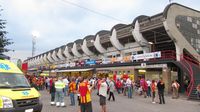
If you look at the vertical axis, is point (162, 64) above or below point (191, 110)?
above

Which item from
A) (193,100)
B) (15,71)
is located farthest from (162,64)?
(15,71)

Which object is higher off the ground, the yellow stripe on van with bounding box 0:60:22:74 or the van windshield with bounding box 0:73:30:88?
the yellow stripe on van with bounding box 0:60:22:74

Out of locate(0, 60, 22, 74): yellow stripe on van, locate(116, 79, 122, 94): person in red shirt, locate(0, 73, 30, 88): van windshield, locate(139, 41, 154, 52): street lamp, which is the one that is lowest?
locate(116, 79, 122, 94): person in red shirt

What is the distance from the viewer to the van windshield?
10203mm

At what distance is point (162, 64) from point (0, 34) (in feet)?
53.1

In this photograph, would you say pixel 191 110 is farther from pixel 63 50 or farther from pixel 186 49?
pixel 63 50

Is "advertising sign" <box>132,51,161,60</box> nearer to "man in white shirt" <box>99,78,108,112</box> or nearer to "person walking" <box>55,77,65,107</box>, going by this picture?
"person walking" <box>55,77,65,107</box>

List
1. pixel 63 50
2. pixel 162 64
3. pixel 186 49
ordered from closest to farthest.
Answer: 1. pixel 162 64
2. pixel 186 49
3. pixel 63 50

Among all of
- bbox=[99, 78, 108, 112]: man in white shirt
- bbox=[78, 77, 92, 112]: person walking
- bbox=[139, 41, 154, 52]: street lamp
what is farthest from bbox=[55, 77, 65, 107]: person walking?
bbox=[139, 41, 154, 52]: street lamp

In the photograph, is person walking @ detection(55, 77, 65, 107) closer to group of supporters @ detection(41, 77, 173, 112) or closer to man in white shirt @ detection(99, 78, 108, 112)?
group of supporters @ detection(41, 77, 173, 112)

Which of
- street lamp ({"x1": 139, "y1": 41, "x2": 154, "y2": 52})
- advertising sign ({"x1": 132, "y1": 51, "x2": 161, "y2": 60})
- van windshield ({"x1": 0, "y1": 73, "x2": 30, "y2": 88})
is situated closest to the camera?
van windshield ({"x1": 0, "y1": 73, "x2": 30, "y2": 88})

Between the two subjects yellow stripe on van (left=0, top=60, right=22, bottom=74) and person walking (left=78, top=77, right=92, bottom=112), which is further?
person walking (left=78, top=77, right=92, bottom=112)

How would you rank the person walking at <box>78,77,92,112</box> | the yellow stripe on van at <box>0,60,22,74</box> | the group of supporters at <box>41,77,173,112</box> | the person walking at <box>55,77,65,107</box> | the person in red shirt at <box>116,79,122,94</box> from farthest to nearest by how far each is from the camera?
the person in red shirt at <box>116,79,122,94</box>, the person walking at <box>55,77,65,107</box>, the group of supporters at <box>41,77,173,112</box>, the person walking at <box>78,77,92,112</box>, the yellow stripe on van at <box>0,60,22,74</box>

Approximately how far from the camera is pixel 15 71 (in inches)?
444
